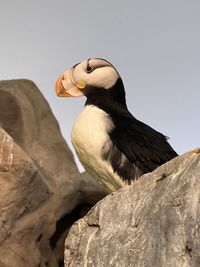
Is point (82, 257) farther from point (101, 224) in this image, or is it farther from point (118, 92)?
point (118, 92)

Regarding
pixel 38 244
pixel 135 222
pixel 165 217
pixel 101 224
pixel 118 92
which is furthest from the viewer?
pixel 38 244

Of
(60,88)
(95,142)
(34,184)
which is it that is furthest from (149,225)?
(34,184)

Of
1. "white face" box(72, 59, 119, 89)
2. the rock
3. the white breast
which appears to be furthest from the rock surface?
the rock

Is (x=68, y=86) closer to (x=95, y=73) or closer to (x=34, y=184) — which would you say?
(x=95, y=73)

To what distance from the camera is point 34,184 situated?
5.98m

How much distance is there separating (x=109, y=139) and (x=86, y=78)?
0.51m

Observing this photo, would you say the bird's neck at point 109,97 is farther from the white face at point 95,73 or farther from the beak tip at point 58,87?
the beak tip at point 58,87

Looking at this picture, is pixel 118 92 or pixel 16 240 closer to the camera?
pixel 118 92

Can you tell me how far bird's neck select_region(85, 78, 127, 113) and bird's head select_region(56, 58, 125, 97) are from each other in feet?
0.06

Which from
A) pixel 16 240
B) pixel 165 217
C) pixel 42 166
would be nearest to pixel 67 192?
pixel 42 166

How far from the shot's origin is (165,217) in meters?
2.06

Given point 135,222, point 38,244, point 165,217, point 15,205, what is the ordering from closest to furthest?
point 165,217 < point 135,222 < point 15,205 < point 38,244

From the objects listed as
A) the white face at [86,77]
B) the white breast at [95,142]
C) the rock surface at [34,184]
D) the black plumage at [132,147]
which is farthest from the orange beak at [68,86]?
the rock surface at [34,184]

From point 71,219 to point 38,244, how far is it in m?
0.92
